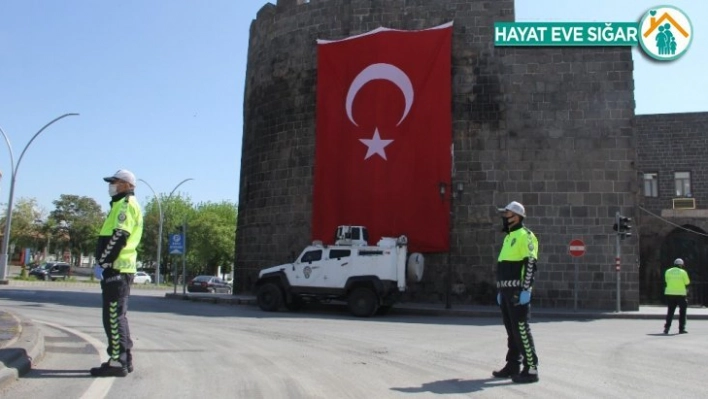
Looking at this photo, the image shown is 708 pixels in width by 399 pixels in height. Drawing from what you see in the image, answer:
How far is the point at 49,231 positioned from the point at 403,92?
230 feet

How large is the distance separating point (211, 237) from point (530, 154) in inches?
1706

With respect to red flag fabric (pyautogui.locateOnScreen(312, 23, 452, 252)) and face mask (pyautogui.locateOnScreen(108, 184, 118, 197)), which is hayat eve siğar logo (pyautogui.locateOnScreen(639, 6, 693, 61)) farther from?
face mask (pyautogui.locateOnScreen(108, 184, 118, 197))

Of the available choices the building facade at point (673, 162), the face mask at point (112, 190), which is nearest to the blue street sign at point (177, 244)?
the face mask at point (112, 190)

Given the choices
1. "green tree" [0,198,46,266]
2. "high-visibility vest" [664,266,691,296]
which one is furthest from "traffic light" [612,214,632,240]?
"green tree" [0,198,46,266]

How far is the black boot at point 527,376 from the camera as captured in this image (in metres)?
6.80

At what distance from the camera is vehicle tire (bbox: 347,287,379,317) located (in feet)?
57.1

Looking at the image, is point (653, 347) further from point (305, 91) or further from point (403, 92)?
point (305, 91)

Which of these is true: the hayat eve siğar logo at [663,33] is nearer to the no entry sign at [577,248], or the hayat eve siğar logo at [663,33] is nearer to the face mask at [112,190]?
the no entry sign at [577,248]

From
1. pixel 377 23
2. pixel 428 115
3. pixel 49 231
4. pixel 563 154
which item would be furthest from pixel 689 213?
pixel 49 231

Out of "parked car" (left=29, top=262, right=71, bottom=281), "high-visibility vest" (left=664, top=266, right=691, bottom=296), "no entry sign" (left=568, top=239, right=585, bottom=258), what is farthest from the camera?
"parked car" (left=29, top=262, right=71, bottom=281)

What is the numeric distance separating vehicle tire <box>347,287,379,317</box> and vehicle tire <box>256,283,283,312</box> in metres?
2.32

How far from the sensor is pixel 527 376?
683cm

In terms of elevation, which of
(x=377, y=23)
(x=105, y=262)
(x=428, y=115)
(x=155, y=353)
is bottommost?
(x=155, y=353)

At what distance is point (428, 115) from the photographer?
21797mm
